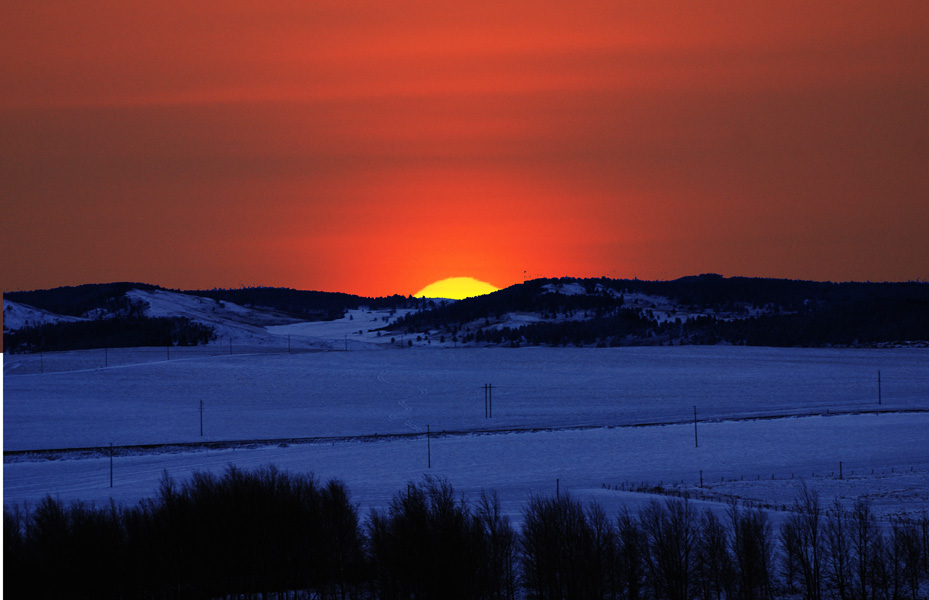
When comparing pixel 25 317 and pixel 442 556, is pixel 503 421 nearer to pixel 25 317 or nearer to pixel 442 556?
pixel 442 556

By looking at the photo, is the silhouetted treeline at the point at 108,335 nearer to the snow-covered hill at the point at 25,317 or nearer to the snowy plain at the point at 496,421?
the snow-covered hill at the point at 25,317

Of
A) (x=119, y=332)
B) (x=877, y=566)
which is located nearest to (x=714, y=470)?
(x=877, y=566)

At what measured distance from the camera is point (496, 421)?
233ft

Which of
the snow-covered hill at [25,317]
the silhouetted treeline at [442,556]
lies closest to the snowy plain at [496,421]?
the silhouetted treeline at [442,556]

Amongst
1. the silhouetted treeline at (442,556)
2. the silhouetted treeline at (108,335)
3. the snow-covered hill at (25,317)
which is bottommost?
the silhouetted treeline at (442,556)

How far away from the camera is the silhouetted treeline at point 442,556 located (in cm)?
2641

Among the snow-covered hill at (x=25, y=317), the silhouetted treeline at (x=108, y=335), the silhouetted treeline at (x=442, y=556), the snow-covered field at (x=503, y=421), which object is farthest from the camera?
the snow-covered hill at (x=25, y=317)

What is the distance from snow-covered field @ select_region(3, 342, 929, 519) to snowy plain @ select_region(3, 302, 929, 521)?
0.25m

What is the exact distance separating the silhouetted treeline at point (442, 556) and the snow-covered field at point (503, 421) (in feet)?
29.1

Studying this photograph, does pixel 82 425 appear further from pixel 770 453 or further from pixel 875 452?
pixel 875 452

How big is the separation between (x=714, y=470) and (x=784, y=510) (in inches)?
557

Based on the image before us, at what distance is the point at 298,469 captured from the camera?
163 feet

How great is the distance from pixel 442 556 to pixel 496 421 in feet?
142

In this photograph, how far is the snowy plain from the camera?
46.1m
